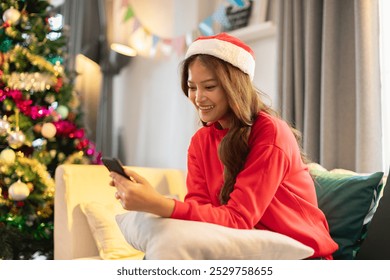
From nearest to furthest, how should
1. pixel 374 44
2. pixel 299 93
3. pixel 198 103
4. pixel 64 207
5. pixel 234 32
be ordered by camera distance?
pixel 198 103
pixel 64 207
pixel 374 44
pixel 299 93
pixel 234 32

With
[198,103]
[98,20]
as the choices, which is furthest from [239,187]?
[98,20]

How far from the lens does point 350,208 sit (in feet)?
4.09

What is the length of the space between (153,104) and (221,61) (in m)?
2.04

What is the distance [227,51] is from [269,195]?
14.3 inches

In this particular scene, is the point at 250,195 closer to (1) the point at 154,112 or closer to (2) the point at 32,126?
(2) the point at 32,126

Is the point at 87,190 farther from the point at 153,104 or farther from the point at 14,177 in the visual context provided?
the point at 153,104

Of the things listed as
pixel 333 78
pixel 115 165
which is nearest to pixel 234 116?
pixel 115 165

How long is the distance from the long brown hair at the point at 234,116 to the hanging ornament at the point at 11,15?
50.9 inches

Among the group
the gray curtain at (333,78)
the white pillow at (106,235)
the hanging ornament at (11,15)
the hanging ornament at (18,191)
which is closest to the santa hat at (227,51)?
the white pillow at (106,235)

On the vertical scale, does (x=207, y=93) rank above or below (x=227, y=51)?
below

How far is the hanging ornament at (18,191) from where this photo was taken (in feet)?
5.95

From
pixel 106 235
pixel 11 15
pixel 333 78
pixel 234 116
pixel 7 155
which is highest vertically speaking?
pixel 11 15

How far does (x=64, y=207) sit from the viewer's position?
160 centimetres

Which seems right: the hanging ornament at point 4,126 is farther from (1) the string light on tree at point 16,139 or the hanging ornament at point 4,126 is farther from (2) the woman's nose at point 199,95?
(2) the woman's nose at point 199,95
